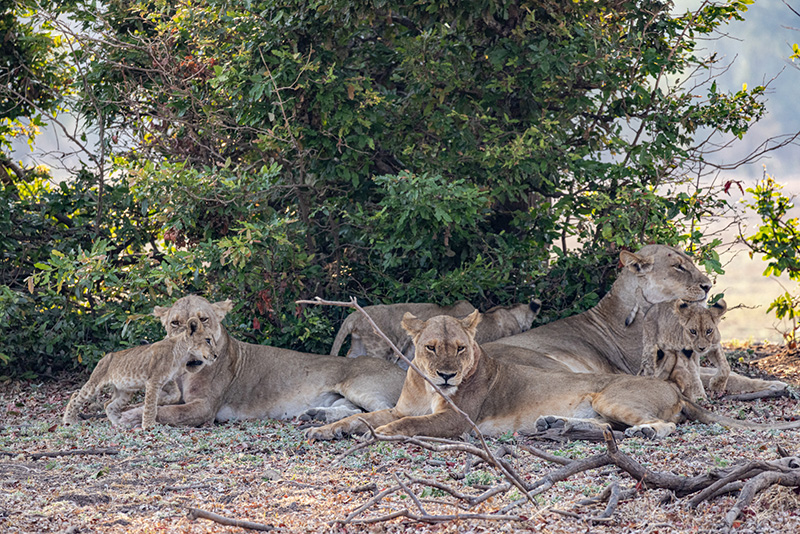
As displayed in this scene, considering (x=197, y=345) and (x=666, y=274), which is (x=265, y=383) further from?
(x=666, y=274)

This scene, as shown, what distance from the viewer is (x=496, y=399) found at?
6.43m

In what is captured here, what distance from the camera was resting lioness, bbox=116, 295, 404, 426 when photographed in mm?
7125

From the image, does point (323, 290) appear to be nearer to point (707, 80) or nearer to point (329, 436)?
point (329, 436)

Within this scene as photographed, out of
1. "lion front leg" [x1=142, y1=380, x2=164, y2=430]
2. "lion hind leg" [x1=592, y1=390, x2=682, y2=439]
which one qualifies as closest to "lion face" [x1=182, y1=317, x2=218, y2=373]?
"lion front leg" [x1=142, y1=380, x2=164, y2=430]

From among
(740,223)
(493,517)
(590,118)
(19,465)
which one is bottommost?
(19,465)

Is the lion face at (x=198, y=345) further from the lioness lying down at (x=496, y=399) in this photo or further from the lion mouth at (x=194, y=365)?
the lioness lying down at (x=496, y=399)

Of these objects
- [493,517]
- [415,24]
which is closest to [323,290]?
[415,24]

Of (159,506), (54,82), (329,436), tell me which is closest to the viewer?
(159,506)

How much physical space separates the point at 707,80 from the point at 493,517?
7.40 meters

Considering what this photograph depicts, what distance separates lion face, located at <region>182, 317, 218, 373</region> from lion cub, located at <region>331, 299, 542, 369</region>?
1.58m

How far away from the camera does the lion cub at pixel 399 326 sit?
827 centimetres

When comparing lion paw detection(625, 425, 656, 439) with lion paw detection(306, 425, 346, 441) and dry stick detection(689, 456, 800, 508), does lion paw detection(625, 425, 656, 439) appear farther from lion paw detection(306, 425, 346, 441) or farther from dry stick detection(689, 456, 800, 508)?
lion paw detection(306, 425, 346, 441)

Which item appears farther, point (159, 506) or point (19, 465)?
point (19, 465)

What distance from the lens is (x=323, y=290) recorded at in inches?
369
